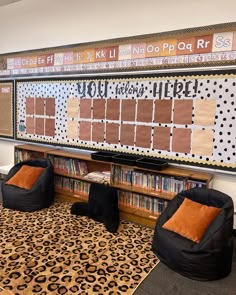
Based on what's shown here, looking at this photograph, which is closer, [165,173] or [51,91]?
[165,173]

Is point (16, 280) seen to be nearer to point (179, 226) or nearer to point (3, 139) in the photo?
point (179, 226)

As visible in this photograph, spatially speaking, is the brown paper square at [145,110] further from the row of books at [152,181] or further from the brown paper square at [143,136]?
the row of books at [152,181]

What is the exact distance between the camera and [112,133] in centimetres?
353

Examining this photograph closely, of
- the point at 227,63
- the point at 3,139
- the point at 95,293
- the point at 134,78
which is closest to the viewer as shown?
the point at 95,293

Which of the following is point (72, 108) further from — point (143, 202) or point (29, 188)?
point (143, 202)

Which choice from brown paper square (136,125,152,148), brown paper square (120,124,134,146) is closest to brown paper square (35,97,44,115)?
brown paper square (120,124,134,146)

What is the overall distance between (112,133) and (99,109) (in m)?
0.40

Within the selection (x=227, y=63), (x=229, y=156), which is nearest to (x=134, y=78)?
(x=227, y=63)

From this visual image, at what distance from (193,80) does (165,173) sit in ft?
3.60

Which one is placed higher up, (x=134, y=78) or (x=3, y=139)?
(x=134, y=78)

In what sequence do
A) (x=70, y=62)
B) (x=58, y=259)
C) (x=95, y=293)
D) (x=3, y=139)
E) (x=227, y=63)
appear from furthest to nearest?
(x=3, y=139), (x=70, y=62), (x=227, y=63), (x=58, y=259), (x=95, y=293)

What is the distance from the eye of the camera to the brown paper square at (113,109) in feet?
11.3

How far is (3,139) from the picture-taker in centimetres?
487

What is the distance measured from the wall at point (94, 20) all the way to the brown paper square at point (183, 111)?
0.74 metres
